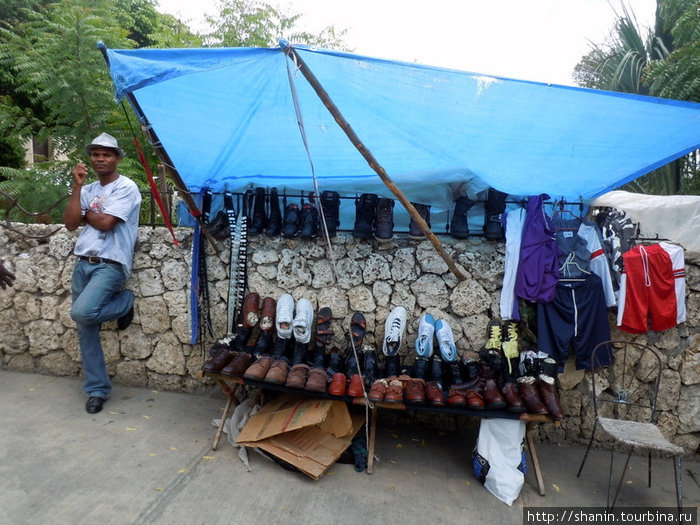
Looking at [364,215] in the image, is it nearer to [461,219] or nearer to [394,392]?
[461,219]

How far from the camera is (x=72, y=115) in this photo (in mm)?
5273

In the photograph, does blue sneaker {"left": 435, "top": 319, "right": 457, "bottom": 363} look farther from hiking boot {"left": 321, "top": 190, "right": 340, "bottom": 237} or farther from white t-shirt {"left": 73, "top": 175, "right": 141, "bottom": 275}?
white t-shirt {"left": 73, "top": 175, "right": 141, "bottom": 275}

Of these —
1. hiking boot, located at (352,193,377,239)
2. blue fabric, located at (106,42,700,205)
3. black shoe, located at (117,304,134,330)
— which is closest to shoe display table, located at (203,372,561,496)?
black shoe, located at (117,304,134,330)

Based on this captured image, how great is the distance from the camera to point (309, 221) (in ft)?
11.7

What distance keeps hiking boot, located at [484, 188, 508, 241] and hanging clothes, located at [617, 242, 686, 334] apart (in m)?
0.90

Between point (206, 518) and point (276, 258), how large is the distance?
6.57ft

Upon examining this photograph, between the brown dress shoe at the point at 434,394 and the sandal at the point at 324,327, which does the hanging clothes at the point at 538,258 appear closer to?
the brown dress shoe at the point at 434,394

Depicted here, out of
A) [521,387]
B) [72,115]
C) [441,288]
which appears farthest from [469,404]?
[72,115]

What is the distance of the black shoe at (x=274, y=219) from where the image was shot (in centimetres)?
365

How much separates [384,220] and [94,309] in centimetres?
231

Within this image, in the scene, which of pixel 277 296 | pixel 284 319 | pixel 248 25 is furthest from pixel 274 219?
pixel 248 25

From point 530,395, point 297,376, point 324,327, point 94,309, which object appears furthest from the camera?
point 324,327

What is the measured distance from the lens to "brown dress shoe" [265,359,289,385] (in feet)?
8.98

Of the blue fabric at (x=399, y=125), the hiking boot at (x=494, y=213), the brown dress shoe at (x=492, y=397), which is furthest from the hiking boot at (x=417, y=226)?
the brown dress shoe at (x=492, y=397)
